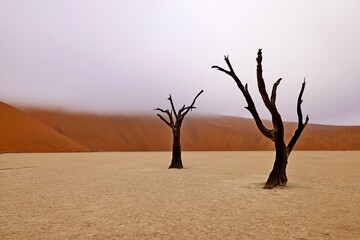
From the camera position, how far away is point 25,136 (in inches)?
2180

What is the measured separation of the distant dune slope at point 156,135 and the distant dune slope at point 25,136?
1458 centimetres

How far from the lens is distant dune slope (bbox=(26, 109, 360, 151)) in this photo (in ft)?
263

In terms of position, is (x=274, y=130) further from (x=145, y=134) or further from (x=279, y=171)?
(x=145, y=134)

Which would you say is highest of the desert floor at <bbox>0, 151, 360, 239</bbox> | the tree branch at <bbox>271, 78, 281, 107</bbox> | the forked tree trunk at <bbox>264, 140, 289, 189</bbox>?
the tree branch at <bbox>271, 78, 281, 107</bbox>

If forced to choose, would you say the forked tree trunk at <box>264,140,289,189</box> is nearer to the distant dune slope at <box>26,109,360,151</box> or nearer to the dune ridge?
the dune ridge

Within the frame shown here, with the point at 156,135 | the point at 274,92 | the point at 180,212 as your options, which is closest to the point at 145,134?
the point at 156,135

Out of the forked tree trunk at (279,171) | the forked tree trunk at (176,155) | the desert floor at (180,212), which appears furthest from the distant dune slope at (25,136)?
the forked tree trunk at (279,171)

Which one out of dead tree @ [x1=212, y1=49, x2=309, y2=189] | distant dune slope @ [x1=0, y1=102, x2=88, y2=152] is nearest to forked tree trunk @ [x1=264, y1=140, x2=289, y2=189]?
dead tree @ [x1=212, y1=49, x2=309, y2=189]

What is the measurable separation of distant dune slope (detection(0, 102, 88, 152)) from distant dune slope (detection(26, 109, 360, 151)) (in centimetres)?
1458

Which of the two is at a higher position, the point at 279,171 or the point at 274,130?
the point at 274,130

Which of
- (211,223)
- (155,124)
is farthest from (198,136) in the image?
(211,223)

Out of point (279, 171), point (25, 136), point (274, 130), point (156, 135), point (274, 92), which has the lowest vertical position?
point (279, 171)

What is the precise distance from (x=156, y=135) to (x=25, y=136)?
3882cm

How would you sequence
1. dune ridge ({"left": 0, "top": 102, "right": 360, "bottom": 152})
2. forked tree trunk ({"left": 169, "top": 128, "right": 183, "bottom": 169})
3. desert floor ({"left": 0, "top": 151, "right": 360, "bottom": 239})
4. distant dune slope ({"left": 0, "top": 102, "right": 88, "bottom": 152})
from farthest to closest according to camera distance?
dune ridge ({"left": 0, "top": 102, "right": 360, "bottom": 152}) < distant dune slope ({"left": 0, "top": 102, "right": 88, "bottom": 152}) < forked tree trunk ({"left": 169, "top": 128, "right": 183, "bottom": 169}) < desert floor ({"left": 0, "top": 151, "right": 360, "bottom": 239})
